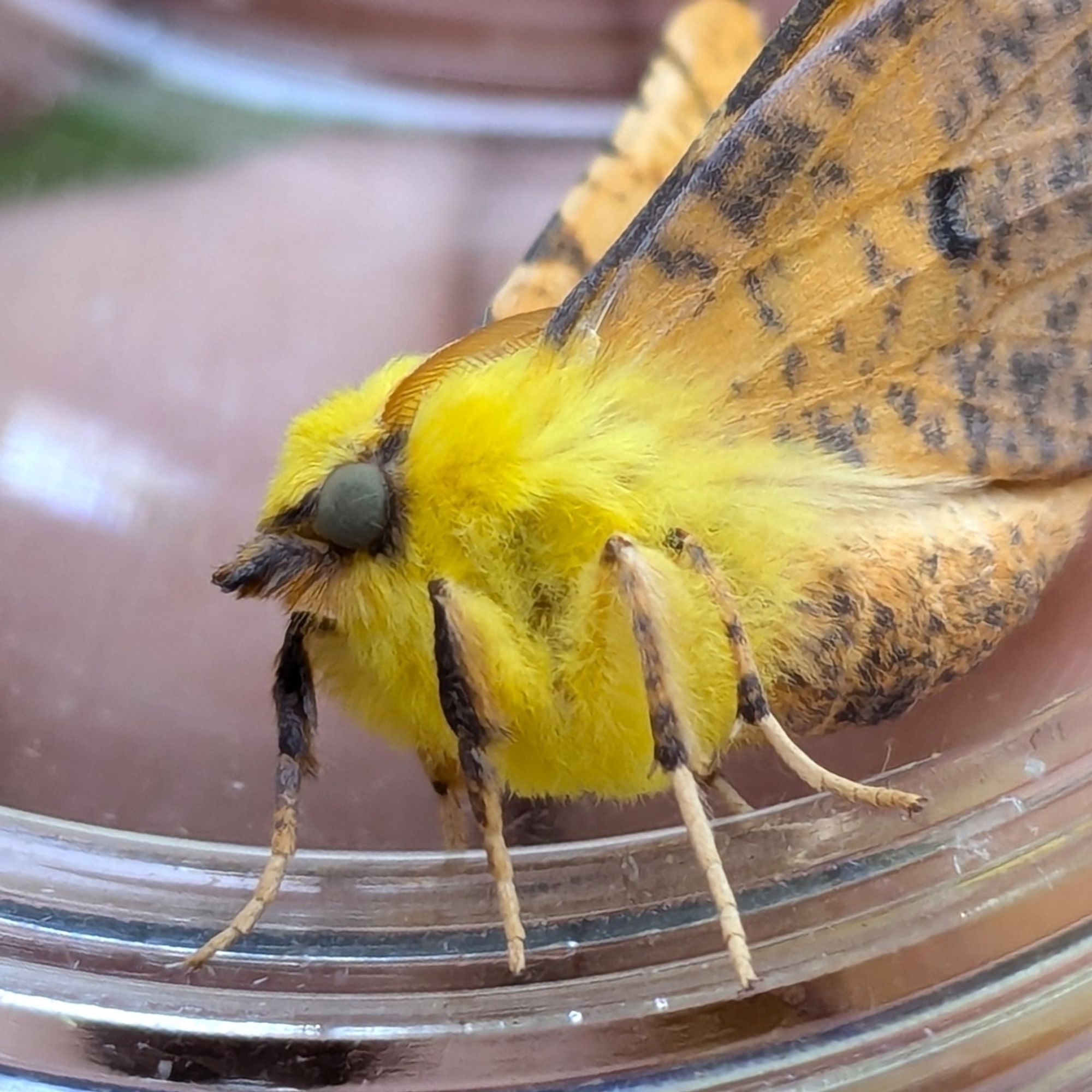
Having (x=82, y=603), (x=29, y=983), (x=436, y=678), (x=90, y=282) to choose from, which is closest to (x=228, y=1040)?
(x=29, y=983)

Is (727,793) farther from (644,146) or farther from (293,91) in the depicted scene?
(293,91)

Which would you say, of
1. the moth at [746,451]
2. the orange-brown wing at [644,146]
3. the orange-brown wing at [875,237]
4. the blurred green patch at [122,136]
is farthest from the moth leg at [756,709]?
the blurred green patch at [122,136]

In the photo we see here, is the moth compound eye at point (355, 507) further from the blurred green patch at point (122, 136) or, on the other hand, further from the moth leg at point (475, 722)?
the blurred green patch at point (122, 136)

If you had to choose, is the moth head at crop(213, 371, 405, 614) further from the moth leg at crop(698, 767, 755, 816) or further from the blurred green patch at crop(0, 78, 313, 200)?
the blurred green patch at crop(0, 78, 313, 200)

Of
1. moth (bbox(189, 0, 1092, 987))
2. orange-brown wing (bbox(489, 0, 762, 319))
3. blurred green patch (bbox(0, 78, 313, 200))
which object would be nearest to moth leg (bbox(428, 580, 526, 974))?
moth (bbox(189, 0, 1092, 987))

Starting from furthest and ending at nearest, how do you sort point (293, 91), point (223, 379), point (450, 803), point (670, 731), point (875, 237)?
1. point (293, 91)
2. point (223, 379)
3. point (450, 803)
4. point (875, 237)
5. point (670, 731)

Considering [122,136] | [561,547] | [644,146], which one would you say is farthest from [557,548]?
[122,136]
